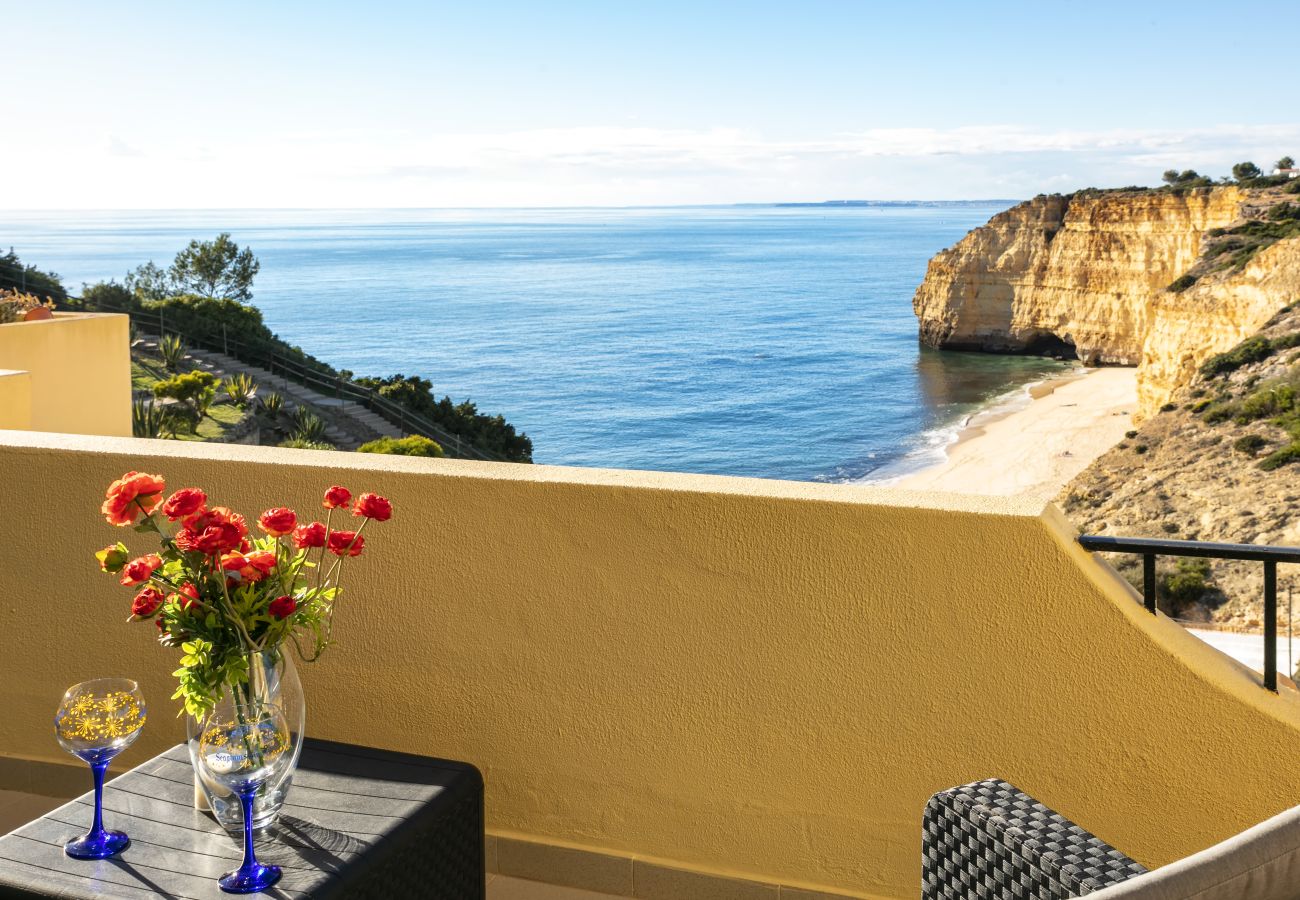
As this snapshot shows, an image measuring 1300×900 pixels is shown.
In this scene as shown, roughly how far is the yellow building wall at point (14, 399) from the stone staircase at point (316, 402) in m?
23.8

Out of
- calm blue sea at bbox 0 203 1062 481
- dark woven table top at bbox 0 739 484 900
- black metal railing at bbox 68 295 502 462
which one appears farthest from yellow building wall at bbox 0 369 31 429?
calm blue sea at bbox 0 203 1062 481

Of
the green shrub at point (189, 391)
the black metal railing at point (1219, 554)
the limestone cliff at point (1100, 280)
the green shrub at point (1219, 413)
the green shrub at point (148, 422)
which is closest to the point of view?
the black metal railing at point (1219, 554)

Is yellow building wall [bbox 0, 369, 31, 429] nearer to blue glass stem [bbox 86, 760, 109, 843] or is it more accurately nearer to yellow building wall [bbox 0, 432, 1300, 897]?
yellow building wall [bbox 0, 432, 1300, 897]

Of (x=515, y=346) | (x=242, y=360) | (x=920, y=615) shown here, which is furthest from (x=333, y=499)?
(x=515, y=346)

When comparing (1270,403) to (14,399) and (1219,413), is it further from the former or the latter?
(14,399)

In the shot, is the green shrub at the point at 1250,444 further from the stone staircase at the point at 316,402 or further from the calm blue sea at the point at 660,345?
the stone staircase at the point at 316,402

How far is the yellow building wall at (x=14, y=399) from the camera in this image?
3900 mm

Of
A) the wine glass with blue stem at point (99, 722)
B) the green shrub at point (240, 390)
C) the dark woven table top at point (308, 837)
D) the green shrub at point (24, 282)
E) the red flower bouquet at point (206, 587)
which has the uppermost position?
the green shrub at point (24, 282)

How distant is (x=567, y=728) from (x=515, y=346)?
61.0 meters

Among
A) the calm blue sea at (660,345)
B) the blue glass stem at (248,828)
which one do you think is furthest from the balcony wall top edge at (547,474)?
the calm blue sea at (660,345)

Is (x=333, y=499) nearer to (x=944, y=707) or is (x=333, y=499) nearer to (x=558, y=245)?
(x=944, y=707)

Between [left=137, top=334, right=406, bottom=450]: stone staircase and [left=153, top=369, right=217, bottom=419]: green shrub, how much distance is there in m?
4.02

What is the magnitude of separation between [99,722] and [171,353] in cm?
2958

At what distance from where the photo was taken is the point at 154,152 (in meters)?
100
